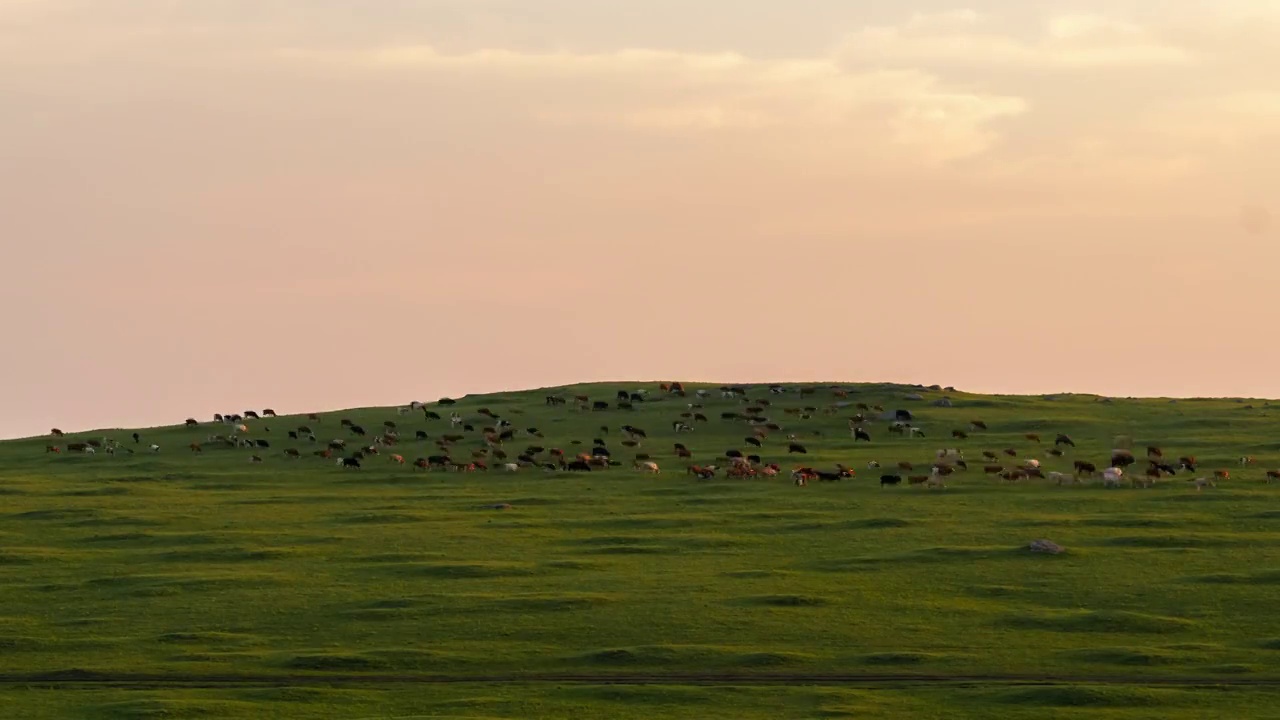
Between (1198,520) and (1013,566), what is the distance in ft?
34.2

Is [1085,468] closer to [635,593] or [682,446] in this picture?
[682,446]

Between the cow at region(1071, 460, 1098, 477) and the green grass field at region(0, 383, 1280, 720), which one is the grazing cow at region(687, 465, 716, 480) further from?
the cow at region(1071, 460, 1098, 477)

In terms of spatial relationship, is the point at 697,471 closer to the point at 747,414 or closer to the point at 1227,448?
the point at 747,414

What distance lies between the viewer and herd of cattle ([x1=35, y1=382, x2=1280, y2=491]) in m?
67.2

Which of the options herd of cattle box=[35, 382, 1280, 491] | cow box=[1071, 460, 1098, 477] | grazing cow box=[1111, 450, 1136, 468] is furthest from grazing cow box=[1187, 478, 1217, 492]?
grazing cow box=[1111, 450, 1136, 468]

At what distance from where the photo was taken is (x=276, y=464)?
7800cm

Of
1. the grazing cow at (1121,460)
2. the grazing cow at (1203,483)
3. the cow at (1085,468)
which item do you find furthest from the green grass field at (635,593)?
the grazing cow at (1121,460)

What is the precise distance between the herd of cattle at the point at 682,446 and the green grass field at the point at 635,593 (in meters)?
1.10

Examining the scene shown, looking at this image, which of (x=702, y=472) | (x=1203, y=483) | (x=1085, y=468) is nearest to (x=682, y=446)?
(x=702, y=472)

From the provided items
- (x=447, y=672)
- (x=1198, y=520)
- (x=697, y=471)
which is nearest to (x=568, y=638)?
(x=447, y=672)

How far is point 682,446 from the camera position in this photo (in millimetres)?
77312

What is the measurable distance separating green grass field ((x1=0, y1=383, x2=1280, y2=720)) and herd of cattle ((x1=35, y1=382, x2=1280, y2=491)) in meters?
1.10

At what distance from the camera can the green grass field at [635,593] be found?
35.0 m

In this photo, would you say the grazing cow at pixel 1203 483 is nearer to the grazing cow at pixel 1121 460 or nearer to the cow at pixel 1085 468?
the cow at pixel 1085 468
